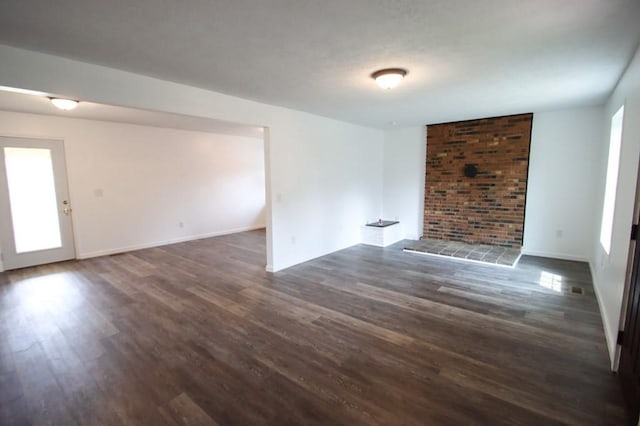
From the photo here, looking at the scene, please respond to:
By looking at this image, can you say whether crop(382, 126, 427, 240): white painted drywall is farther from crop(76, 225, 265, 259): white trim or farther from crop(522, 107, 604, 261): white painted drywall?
crop(76, 225, 265, 259): white trim

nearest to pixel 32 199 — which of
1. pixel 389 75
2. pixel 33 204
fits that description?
pixel 33 204

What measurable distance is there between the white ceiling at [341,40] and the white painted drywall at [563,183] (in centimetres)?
147

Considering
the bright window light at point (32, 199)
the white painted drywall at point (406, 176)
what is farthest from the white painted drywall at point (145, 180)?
the white painted drywall at point (406, 176)

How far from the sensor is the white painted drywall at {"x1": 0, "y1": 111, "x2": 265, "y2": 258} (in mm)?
5355

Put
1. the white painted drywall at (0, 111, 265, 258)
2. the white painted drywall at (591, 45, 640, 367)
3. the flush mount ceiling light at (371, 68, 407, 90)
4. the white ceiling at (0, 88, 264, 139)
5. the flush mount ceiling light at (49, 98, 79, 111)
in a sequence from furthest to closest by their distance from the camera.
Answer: the white painted drywall at (0, 111, 265, 258), the white ceiling at (0, 88, 264, 139), the flush mount ceiling light at (49, 98, 79, 111), the flush mount ceiling light at (371, 68, 407, 90), the white painted drywall at (591, 45, 640, 367)

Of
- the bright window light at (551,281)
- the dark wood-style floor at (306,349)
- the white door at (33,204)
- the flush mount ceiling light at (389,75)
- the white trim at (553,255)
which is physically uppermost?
the flush mount ceiling light at (389,75)

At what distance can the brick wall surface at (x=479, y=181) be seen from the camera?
5.42 metres

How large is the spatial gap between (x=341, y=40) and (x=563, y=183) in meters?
5.02

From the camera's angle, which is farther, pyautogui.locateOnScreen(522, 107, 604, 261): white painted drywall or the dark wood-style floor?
pyautogui.locateOnScreen(522, 107, 604, 261): white painted drywall

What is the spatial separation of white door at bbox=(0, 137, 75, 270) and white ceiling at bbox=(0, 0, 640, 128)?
3.59 m

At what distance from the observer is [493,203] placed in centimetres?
569

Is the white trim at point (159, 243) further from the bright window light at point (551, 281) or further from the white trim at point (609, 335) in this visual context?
the white trim at point (609, 335)

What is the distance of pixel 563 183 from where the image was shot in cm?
508

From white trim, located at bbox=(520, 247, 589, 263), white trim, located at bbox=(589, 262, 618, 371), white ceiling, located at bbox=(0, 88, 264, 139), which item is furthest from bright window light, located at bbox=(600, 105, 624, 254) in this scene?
white ceiling, located at bbox=(0, 88, 264, 139)
